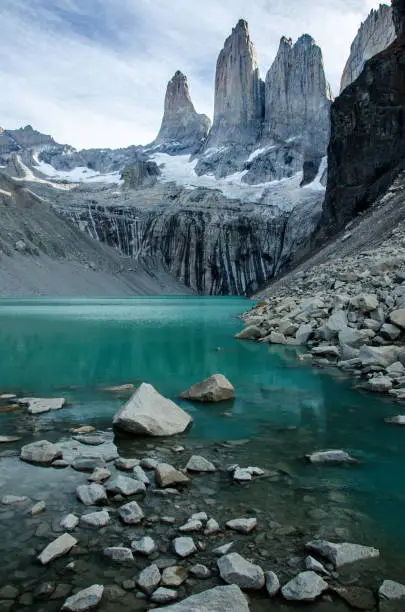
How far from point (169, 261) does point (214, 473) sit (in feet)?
355

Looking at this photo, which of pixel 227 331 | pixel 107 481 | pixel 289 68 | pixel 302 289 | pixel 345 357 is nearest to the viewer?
pixel 107 481

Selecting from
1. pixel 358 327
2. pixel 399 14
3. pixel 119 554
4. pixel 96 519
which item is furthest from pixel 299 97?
pixel 119 554

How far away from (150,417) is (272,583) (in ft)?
13.7

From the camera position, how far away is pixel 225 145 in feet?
506

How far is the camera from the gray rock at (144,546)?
13.3 feet

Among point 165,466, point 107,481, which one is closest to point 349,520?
point 165,466

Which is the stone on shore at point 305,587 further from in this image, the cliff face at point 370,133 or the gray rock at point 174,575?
the cliff face at point 370,133

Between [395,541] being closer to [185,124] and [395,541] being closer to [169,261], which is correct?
[169,261]

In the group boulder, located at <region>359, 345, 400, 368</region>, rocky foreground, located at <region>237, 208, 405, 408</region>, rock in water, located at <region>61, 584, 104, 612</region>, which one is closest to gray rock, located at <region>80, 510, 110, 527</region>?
rock in water, located at <region>61, 584, 104, 612</region>

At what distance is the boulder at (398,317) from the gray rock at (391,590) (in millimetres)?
10317

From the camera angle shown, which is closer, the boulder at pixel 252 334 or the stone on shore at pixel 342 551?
the stone on shore at pixel 342 551

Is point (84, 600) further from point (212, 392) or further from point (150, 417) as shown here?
point (212, 392)

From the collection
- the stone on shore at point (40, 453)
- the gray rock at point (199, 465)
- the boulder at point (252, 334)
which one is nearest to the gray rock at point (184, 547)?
the gray rock at point (199, 465)

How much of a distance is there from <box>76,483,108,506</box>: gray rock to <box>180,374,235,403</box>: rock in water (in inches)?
193
